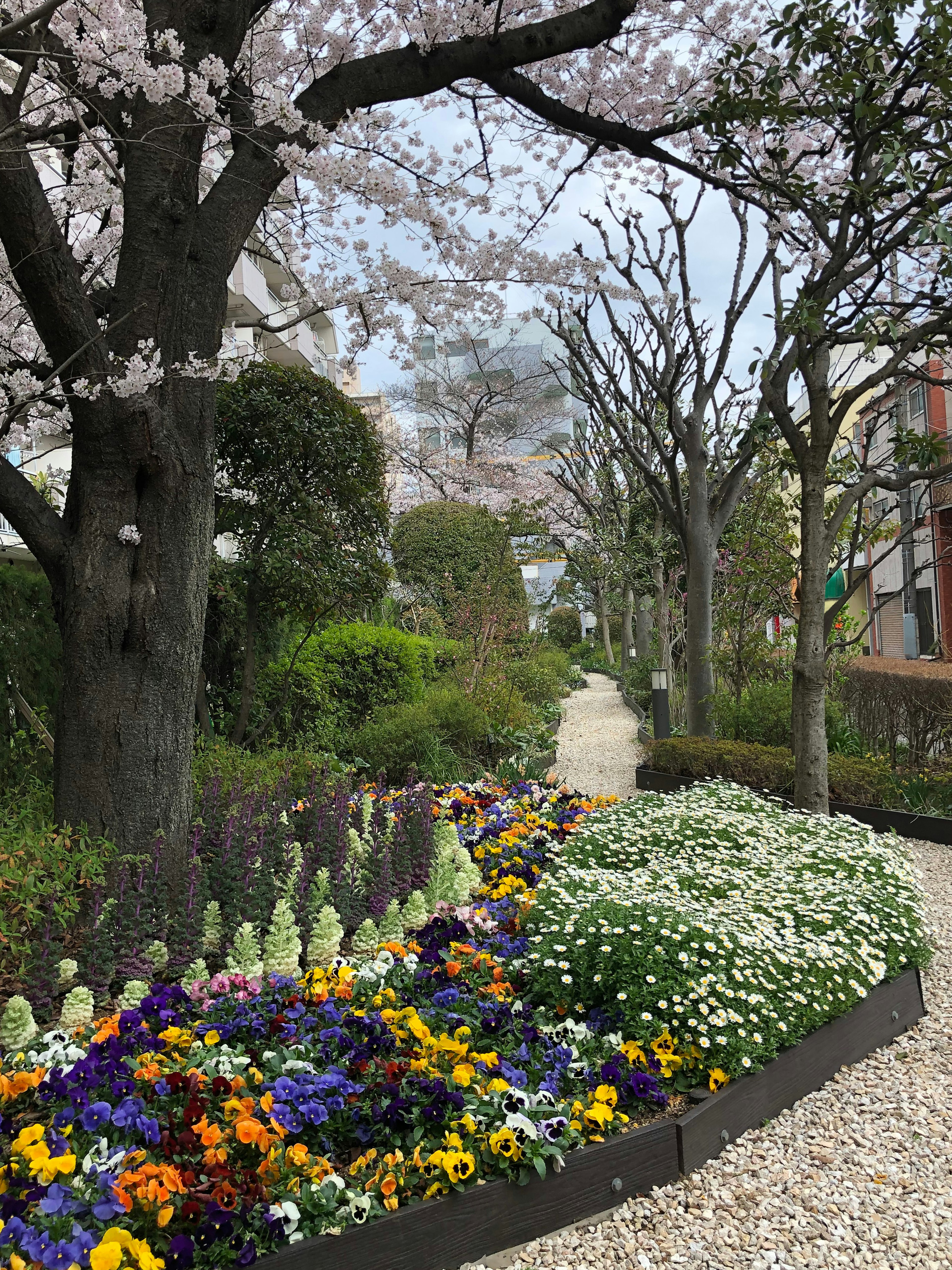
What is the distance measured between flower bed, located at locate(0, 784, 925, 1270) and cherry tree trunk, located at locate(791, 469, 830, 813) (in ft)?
3.99

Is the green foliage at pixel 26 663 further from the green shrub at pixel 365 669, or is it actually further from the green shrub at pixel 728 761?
the green shrub at pixel 728 761

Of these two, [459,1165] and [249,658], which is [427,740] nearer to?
[249,658]

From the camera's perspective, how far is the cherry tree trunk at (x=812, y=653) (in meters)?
4.64

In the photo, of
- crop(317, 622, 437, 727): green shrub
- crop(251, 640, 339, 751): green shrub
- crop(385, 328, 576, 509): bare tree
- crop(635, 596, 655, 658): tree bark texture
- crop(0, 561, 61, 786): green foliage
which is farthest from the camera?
crop(385, 328, 576, 509): bare tree

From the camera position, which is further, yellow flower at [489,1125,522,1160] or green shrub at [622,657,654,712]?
green shrub at [622,657,654,712]

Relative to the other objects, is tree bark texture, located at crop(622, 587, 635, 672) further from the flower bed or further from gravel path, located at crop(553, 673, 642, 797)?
the flower bed

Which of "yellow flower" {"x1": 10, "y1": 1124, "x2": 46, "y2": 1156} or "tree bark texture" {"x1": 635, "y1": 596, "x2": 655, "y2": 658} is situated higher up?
"tree bark texture" {"x1": 635, "y1": 596, "x2": 655, "y2": 658}

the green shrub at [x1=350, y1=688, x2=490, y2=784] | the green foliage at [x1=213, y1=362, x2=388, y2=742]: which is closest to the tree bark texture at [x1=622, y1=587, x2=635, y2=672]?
the green shrub at [x1=350, y1=688, x2=490, y2=784]

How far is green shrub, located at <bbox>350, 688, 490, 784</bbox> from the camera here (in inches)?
264

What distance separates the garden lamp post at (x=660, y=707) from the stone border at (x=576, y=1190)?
565cm

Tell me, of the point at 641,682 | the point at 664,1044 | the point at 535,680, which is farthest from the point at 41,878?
the point at 641,682

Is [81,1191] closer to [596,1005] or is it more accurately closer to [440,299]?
[596,1005]

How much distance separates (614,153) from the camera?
5.14 m

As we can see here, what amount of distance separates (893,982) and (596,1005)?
4.08 feet
